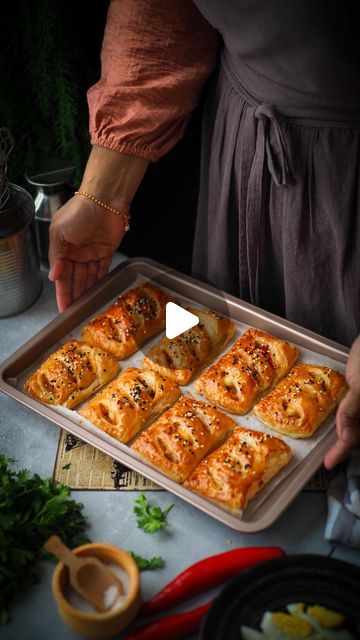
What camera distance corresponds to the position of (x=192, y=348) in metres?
2.58

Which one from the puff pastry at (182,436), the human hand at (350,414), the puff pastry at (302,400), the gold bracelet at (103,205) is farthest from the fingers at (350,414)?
the gold bracelet at (103,205)

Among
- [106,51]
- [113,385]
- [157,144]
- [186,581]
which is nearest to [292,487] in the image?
[186,581]

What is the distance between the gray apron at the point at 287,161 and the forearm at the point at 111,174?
334 millimetres

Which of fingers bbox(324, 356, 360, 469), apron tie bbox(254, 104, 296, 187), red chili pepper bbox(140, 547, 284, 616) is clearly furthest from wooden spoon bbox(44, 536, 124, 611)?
apron tie bbox(254, 104, 296, 187)

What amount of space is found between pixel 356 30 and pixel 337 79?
152 mm

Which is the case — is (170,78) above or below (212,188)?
above

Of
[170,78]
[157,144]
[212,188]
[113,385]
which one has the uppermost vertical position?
[170,78]

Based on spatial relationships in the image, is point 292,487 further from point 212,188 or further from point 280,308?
point 212,188

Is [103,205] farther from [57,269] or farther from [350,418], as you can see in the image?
[350,418]

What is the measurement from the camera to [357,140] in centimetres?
223

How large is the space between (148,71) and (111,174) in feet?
1.28

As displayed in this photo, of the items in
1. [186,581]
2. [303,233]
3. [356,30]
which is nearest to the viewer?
[186,581]

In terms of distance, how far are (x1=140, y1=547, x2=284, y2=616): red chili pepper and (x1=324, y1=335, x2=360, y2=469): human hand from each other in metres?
0.34

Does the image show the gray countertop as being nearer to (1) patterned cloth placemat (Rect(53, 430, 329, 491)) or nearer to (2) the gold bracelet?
(1) patterned cloth placemat (Rect(53, 430, 329, 491))
